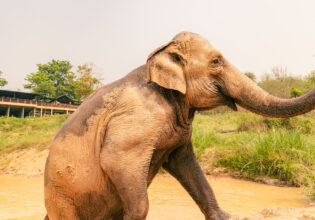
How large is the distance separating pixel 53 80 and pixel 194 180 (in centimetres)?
5405

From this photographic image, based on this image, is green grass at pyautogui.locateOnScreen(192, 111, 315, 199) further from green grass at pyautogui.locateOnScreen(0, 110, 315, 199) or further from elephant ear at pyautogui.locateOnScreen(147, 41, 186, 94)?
elephant ear at pyautogui.locateOnScreen(147, 41, 186, 94)

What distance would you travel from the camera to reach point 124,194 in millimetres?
1686

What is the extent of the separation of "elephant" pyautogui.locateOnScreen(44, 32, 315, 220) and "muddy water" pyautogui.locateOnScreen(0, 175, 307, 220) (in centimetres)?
178

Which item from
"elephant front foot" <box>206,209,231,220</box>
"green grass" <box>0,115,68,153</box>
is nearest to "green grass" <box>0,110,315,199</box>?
"elephant front foot" <box>206,209,231,220</box>

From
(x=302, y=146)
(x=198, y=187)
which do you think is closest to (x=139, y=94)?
(x=198, y=187)

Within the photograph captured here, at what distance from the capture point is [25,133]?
1531 cm

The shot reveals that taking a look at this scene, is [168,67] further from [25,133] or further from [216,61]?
[25,133]

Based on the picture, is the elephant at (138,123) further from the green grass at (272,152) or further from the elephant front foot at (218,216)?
the green grass at (272,152)

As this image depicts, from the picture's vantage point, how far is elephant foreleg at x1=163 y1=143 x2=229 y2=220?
Result: 2.32m

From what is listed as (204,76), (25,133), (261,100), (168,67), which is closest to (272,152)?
(261,100)

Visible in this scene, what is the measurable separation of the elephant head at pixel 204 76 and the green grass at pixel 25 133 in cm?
1032

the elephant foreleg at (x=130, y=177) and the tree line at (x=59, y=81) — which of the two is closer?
the elephant foreleg at (x=130, y=177)

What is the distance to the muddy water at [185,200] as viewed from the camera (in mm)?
3841

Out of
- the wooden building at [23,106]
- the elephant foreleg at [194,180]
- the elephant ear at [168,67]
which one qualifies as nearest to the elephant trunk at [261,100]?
the elephant ear at [168,67]
